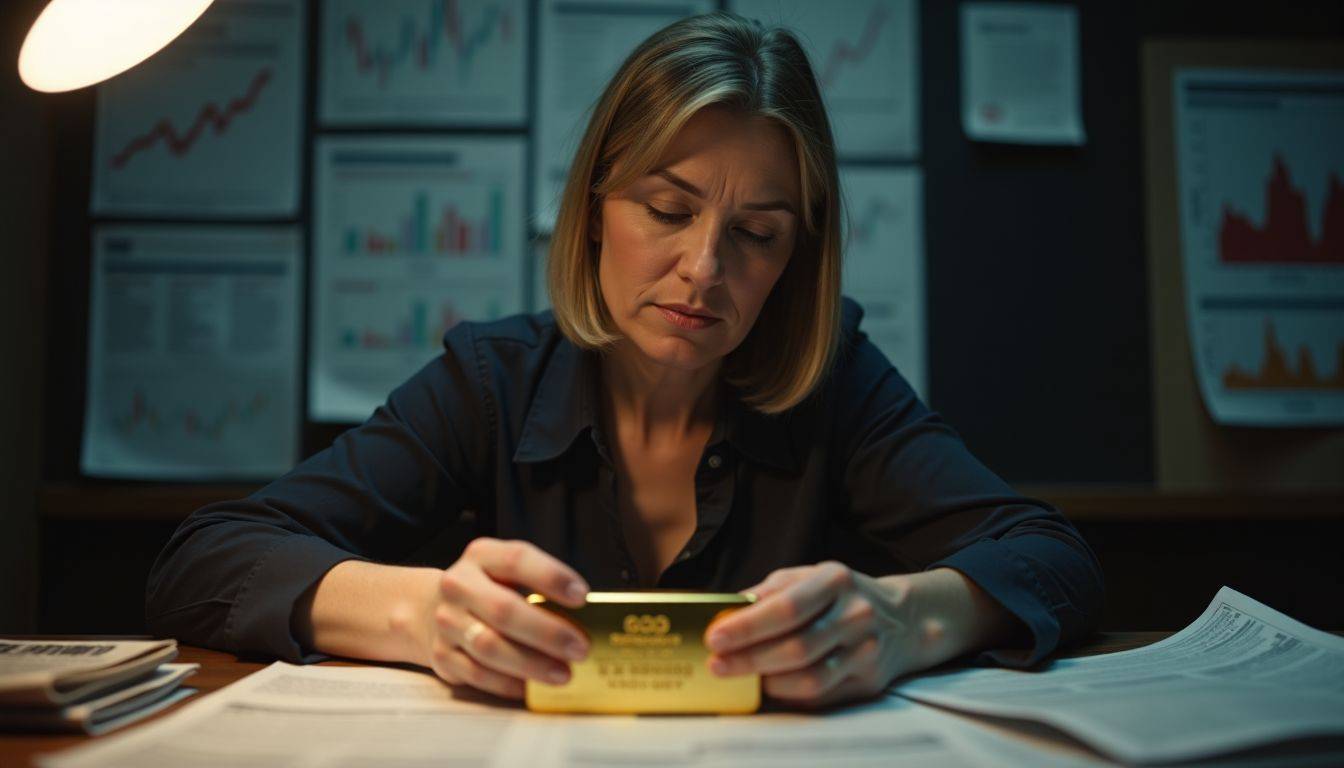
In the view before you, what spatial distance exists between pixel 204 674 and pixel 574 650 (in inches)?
13.2

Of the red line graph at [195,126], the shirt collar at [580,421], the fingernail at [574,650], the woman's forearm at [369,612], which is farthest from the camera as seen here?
the red line graph at [195,126]

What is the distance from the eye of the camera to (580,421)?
42.1 inches

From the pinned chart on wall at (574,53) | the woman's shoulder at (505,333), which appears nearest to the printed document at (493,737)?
the woman's shoulder at (505,333)

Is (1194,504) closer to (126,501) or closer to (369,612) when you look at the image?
(369,612)

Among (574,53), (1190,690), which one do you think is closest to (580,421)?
(1190,690)

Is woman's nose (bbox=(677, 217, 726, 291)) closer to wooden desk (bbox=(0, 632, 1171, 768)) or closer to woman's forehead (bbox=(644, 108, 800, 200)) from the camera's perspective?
woman's forehead (bbox=(644, 108, 800, 200))

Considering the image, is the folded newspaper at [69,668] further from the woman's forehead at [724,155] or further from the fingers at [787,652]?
the woman's forehead at [724,155]

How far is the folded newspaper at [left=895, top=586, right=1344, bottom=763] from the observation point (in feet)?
1.61

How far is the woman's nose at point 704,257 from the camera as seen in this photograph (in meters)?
0.94

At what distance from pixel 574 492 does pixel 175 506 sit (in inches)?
35.7

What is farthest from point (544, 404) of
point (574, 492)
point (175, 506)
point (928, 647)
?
point (175, 506)

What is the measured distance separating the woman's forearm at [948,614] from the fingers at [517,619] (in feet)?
0.82

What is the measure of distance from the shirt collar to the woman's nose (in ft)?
0.68

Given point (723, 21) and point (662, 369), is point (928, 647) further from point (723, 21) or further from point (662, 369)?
point (723, 21)
